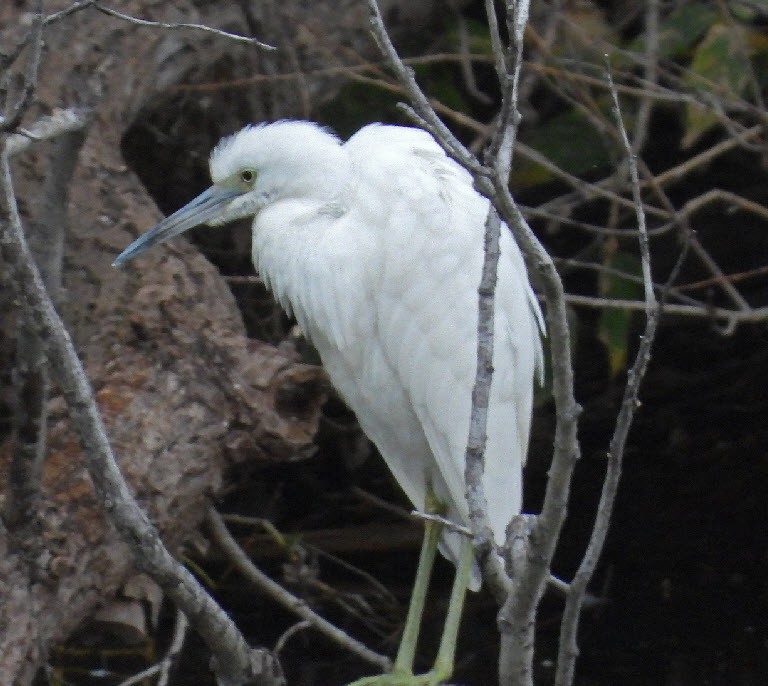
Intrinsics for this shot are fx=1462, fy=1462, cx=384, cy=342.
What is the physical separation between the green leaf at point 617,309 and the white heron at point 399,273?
1.71 ft

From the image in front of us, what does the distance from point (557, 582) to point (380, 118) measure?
2247 mm

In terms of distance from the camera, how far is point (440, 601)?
363cm

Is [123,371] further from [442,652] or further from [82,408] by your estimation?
[82,408]

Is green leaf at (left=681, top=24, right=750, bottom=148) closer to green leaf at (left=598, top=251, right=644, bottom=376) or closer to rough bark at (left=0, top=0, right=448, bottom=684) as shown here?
green leaf at (left=598, top=251, right=644, bottom=376)

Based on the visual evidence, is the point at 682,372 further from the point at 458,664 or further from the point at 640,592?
the point at 458,664

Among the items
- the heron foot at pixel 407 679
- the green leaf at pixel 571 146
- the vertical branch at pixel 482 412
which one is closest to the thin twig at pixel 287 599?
the heron foot at pixel 407 679

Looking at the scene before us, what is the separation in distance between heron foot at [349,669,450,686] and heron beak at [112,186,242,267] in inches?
31.8

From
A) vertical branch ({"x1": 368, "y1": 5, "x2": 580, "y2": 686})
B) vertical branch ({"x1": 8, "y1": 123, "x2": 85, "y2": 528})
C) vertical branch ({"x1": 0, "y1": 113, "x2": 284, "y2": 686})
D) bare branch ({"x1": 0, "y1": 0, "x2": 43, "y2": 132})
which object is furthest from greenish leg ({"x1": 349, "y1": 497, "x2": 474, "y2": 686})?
bare branch ({"x1": 0, "y1": 0, "x2": 43, "y2": 132})

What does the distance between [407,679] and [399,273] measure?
669 mm

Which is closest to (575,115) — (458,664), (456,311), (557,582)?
(456,311)

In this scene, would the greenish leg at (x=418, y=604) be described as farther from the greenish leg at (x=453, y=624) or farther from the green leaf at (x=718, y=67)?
the green leaf at (x=718, y=67)

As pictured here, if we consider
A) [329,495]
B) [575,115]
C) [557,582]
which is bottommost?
[329,495]

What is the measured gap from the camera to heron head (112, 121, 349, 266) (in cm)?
242

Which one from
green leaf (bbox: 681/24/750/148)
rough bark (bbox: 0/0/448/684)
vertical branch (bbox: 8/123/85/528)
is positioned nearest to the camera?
vertical branch (bbox: 8/123/85/528)
